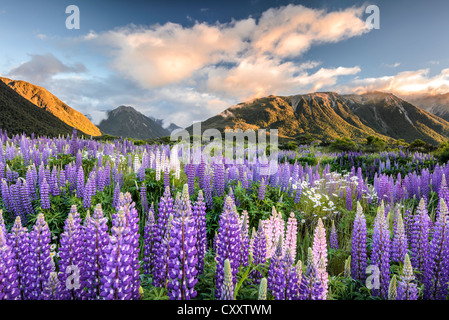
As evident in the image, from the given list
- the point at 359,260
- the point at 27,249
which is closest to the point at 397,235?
the point at 359,260

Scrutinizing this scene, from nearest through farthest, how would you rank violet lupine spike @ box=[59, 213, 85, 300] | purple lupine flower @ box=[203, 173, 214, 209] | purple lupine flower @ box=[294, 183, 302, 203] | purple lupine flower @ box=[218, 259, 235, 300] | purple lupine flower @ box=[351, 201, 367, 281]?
purple lupine flower @ box=[218, 259, 235, 300] → violet lupine spike @ box=[59, 213, 85, 300] → purple lupine flower @ box=[351, 201, 367, 281] → purple lupine flower @ box=[203, 173, 214, 209] → purple lupine flower @ box=[294, 183, 302, 203]

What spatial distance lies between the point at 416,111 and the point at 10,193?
25099 cm

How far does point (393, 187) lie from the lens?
21.2 ft

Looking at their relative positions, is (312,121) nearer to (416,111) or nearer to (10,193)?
(416,111)

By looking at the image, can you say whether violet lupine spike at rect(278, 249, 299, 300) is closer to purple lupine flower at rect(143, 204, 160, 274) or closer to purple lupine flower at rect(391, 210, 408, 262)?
purple lupine flower at rect(143, 204, 160, 274)

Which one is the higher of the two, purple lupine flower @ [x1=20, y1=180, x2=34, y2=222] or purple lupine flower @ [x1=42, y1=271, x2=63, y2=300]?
purple lupine flower @ [x1=20, y1=180, x2=34, y2=222]

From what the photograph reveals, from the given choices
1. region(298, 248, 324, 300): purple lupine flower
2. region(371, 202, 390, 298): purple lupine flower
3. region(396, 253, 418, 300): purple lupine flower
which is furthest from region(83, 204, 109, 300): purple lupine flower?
region(371, 202, 390, 298): purple lupine flower

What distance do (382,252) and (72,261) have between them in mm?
3266

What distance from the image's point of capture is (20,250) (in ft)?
7.23

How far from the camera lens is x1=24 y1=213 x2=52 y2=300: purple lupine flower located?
6.80ft

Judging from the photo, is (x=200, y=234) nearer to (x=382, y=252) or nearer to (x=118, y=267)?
(x=118, y=267)

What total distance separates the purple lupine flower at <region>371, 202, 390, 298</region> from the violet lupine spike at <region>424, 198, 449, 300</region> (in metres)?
0.45

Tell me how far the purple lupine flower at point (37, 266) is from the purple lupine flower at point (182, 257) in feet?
3.60

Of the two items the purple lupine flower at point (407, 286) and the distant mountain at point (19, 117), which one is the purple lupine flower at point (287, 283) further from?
the distant mountain at point (19, 117)
